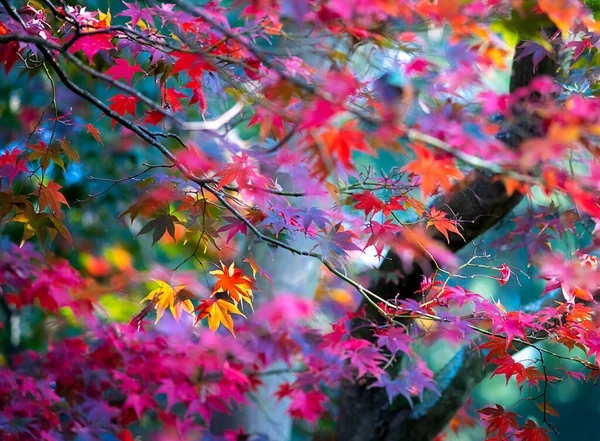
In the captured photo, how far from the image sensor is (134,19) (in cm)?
151

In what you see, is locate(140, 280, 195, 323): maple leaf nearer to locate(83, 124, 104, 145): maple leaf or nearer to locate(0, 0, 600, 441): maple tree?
locate(0, 0, 600, 441): maple tree

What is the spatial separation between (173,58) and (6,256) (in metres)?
1.21

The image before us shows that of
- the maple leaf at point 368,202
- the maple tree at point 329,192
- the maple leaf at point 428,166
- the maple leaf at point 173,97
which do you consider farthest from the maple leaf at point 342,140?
the maple leaf at point 173,97

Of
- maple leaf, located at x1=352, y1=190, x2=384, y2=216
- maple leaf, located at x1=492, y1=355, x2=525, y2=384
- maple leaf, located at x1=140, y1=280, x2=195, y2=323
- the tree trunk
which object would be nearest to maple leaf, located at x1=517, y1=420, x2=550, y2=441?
maple leaf, located at x1=492, y1=355, x2=525, y2=384

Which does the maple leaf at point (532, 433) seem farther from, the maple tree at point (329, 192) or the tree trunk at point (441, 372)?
the tree trunk at point (441, 372)

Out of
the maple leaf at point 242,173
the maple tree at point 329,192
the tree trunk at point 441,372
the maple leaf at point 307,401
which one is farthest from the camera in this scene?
the maple leaf at point 307,401

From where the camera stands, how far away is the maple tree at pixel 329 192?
926 millimetres

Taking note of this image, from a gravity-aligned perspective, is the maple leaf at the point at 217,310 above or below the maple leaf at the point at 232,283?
below

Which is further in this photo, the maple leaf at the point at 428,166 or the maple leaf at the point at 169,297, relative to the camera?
the maple leaf at the point at 169,297

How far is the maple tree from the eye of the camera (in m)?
0.93

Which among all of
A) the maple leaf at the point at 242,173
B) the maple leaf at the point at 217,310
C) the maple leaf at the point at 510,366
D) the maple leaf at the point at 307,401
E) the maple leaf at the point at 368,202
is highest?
the maple leaf at the point at 242,173

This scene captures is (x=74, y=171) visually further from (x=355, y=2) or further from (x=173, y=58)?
(x=355, y=2)

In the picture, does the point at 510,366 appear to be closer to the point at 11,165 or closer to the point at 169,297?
the point at 169,297

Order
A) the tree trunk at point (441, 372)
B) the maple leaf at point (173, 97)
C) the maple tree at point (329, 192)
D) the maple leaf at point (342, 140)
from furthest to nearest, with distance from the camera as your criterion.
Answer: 1. the tree trunk at point (441, 372)
2. the maple leaf at point (173, 97)
3. the maple tree at point (329, 192)
4. the maple leaf at point (342, 140)
